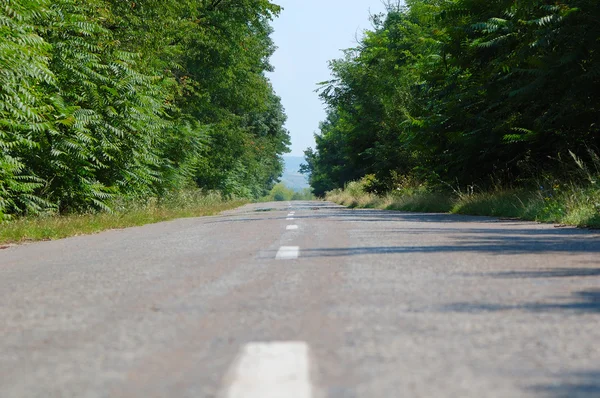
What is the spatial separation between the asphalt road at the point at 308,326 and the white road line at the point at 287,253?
67mm

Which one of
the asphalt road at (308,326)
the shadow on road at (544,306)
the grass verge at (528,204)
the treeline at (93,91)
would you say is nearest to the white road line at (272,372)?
the asphalt road at (308,326)

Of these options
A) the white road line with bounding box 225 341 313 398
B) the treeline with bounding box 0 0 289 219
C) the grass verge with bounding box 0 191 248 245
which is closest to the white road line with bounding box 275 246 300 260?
the white road line with bounding box 225 341 313 398

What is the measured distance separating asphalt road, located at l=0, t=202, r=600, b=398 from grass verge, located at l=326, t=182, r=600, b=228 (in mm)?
5350

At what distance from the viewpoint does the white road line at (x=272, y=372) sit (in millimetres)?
2537

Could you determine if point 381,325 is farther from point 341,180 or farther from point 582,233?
point 341,180

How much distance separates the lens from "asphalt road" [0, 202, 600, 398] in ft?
8.86

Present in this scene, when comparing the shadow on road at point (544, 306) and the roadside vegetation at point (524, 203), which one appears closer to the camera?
the shadow on road at point (544, 306)

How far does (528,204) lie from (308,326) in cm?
1270

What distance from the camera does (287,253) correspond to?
738 cm

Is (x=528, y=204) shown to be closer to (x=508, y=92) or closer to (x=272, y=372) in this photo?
(x=508, y=92)

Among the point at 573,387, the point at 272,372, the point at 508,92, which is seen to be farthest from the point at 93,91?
the point at 573,387

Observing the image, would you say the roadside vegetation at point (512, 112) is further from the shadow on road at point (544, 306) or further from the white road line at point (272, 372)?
the white road line at point (272, 372)

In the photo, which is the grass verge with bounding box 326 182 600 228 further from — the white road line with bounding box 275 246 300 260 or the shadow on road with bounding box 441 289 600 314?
the shadow on road with bounding box 441 289 600 314

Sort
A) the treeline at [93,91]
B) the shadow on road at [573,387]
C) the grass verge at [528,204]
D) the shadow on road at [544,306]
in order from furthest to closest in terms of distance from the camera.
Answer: the treeline at [93,91], the grass verge at [528,204], the shadow on road at [544,306], the shadow on road at [573,387]
